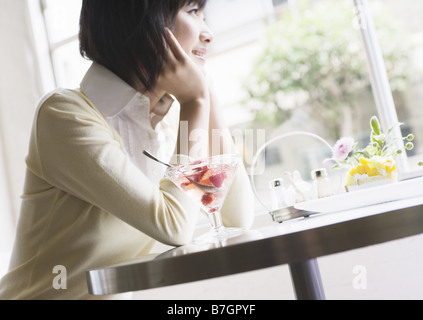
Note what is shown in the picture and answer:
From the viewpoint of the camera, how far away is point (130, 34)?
3.94 ft

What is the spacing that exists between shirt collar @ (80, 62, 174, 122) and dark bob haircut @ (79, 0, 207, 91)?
24 millimetres

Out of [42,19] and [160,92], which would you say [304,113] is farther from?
[160,92]

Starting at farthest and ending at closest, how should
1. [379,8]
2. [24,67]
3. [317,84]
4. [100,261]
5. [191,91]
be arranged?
[317,84] < [379,8] < [24,67] < [191,91] < [100,261]

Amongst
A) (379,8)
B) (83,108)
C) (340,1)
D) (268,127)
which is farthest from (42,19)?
(340,1)

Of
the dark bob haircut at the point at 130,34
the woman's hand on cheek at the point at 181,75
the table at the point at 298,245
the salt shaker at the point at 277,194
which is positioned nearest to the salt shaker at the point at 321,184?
the salt shaker at the point at 277,194

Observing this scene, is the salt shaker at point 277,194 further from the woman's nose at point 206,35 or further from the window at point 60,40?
the window at point 60,40

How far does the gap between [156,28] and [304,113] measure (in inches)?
183

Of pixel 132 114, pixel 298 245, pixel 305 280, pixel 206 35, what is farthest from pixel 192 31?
pixel 298 245

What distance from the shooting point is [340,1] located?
559 cm

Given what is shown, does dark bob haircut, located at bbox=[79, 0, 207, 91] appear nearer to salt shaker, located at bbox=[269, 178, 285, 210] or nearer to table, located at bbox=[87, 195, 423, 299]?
salt shaker, located at bbox=[269, 178, 285, 210]

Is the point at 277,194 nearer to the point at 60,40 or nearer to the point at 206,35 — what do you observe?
the point at 206,35

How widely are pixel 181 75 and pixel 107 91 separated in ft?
0.61

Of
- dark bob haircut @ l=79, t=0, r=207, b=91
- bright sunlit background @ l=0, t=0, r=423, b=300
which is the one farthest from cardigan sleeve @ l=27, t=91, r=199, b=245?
bright sunlit background @ l=0, t=0, r=423, b=300

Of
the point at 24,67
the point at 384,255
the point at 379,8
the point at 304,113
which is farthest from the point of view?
the point at 304,113
